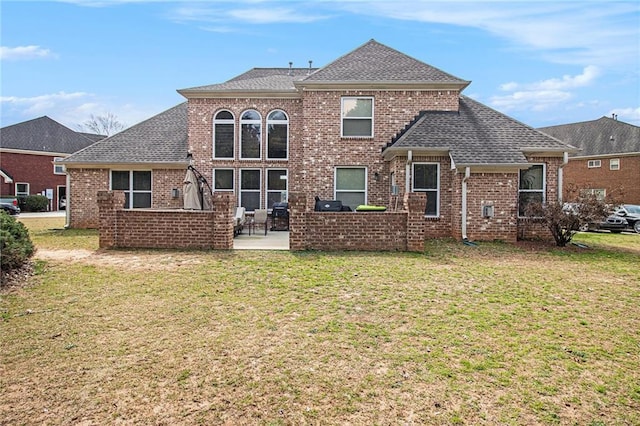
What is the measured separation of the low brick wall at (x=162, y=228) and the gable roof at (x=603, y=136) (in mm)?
31675

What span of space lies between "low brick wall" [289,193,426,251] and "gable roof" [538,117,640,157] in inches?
1106

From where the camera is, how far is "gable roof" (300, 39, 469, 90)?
15680 millimetres

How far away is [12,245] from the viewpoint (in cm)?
719

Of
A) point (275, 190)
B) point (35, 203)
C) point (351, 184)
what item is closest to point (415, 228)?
point (351, 184)

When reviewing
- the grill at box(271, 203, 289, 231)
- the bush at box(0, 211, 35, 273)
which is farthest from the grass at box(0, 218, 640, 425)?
the grill at box(271, 203, 289, 231)

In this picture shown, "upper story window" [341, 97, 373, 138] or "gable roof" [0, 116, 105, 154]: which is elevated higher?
"gable roof" [0, 116, 105, 154]

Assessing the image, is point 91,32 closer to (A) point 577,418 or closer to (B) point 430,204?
(B) point 430,204

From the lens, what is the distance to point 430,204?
14.4 meters

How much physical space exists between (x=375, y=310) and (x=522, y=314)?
202 cm

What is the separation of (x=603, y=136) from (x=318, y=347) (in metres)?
39.2

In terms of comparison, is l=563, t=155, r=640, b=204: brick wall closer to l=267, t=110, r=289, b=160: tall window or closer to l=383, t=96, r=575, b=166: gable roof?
l=383, t=96, r=575, b=166: gable roof

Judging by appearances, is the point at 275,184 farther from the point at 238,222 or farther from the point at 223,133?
the point at 238,222

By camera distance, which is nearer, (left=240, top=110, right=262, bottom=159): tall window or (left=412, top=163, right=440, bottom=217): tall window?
(left=412, top=163, right=440, bottom=217): tall window

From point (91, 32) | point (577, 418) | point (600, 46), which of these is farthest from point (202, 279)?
point (600, 46)
